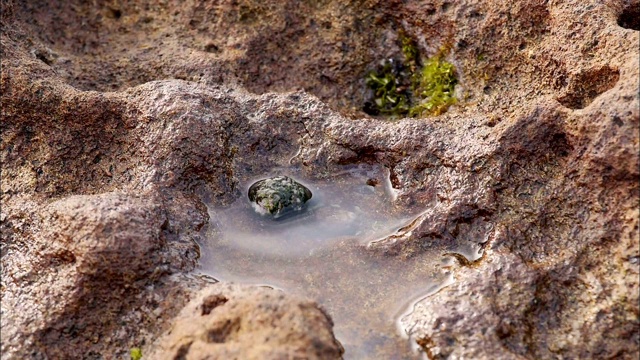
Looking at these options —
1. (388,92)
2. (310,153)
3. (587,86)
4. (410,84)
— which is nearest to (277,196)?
(310,153)

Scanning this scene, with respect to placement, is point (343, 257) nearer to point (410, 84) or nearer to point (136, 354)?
point (136, 354)

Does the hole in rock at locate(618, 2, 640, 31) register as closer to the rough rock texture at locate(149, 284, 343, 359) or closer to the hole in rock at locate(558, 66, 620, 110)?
the hole in rock at locate(558, 66, 620, 110)

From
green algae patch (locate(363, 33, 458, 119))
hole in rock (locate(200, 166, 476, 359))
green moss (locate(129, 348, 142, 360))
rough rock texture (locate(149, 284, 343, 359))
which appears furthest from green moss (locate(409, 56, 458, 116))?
green moss (locate(129, 348, 142, 360))

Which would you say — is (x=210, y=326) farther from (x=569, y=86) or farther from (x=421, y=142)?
(x=569, y=86)

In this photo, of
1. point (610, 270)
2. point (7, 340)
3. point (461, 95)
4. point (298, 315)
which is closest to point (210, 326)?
point (298, 315)

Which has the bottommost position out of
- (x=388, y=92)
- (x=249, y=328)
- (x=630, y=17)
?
(x=249, y=328)

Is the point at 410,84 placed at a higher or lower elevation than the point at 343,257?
higher
